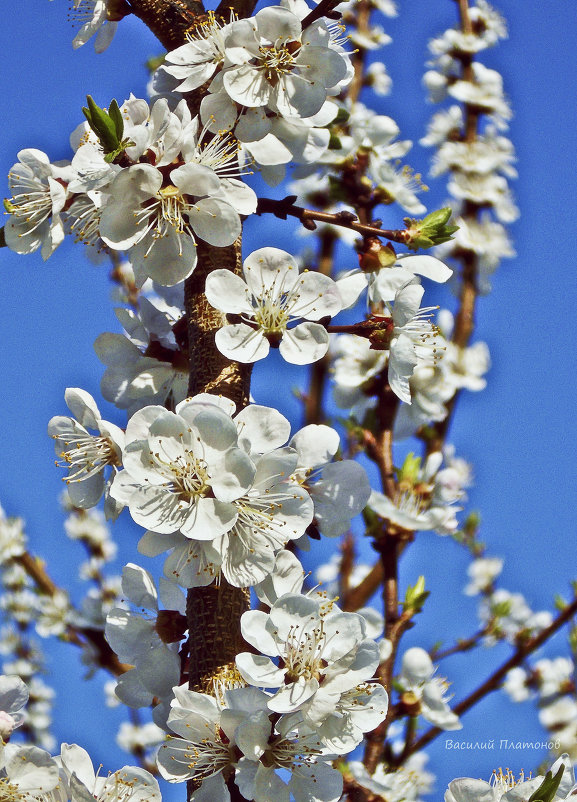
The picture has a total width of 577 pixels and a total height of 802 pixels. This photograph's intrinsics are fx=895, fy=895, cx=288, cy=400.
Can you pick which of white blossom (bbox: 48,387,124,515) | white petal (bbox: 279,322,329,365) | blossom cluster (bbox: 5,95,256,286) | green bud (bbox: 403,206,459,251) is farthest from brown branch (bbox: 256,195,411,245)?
white blossom (bbox: 48,387,124,515)

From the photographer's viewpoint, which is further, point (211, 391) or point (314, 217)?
point (314, 217)

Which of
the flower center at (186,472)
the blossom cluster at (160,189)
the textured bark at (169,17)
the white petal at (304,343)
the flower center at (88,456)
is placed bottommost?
the flower center at (186,472)

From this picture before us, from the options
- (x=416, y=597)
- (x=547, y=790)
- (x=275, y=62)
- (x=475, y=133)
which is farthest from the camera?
(x=475, y=133)

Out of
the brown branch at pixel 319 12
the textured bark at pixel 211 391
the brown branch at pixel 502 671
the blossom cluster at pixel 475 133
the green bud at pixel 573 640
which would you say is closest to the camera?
the textured bark at pixel 211 391

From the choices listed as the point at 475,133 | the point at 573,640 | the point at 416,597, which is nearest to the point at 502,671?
the point at 573,640

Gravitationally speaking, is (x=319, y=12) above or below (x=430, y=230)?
above

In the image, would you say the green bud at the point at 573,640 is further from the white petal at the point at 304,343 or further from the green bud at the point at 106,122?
the green bud at the point at 106,122

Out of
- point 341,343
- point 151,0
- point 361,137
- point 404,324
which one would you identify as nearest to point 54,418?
point 404,324

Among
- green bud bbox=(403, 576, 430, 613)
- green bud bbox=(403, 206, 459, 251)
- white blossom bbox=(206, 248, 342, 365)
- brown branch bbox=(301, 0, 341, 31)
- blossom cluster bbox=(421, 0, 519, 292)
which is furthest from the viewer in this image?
blossom cluster bbox=(421, 0, 519, 292)

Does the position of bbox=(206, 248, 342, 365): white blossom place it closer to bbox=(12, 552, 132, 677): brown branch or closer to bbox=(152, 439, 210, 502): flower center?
bbox=(152, 439, 210, 502): flower center

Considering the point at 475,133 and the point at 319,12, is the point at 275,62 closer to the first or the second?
the point at 319,12

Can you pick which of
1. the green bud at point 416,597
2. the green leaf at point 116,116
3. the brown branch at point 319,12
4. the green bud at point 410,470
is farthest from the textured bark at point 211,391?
the green bud at point 410,470
